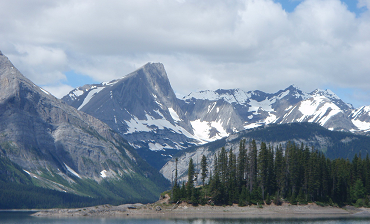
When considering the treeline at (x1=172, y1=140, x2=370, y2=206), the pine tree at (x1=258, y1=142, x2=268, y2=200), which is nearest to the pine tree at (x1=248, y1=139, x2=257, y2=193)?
the treeline at (x1=172, y1=140, x2=370, y2=206)

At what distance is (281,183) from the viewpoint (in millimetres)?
158125

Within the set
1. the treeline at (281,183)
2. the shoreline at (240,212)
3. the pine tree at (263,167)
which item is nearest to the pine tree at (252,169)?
the treeline at (281,183)

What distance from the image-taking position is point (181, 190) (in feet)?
517

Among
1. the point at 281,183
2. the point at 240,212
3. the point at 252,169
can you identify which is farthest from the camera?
the point at 252,169

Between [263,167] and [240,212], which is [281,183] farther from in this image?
[240,212]

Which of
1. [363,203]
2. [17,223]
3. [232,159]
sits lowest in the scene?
[17,223]

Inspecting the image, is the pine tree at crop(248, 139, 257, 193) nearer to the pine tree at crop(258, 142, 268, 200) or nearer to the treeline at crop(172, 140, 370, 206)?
the treeline at crop(172, 140, 370, 206)

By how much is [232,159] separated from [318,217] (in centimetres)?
4119

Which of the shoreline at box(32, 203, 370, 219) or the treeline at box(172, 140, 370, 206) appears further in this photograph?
the treeline at box(172, 140, 370, 206)

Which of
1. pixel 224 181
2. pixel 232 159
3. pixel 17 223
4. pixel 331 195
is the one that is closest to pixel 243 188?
pixel 224 181

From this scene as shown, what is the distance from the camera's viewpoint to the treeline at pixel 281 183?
15350cm

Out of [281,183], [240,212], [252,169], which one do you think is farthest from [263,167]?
[240,212]

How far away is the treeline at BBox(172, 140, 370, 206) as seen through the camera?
504ft

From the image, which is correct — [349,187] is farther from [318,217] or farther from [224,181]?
[224,181]
